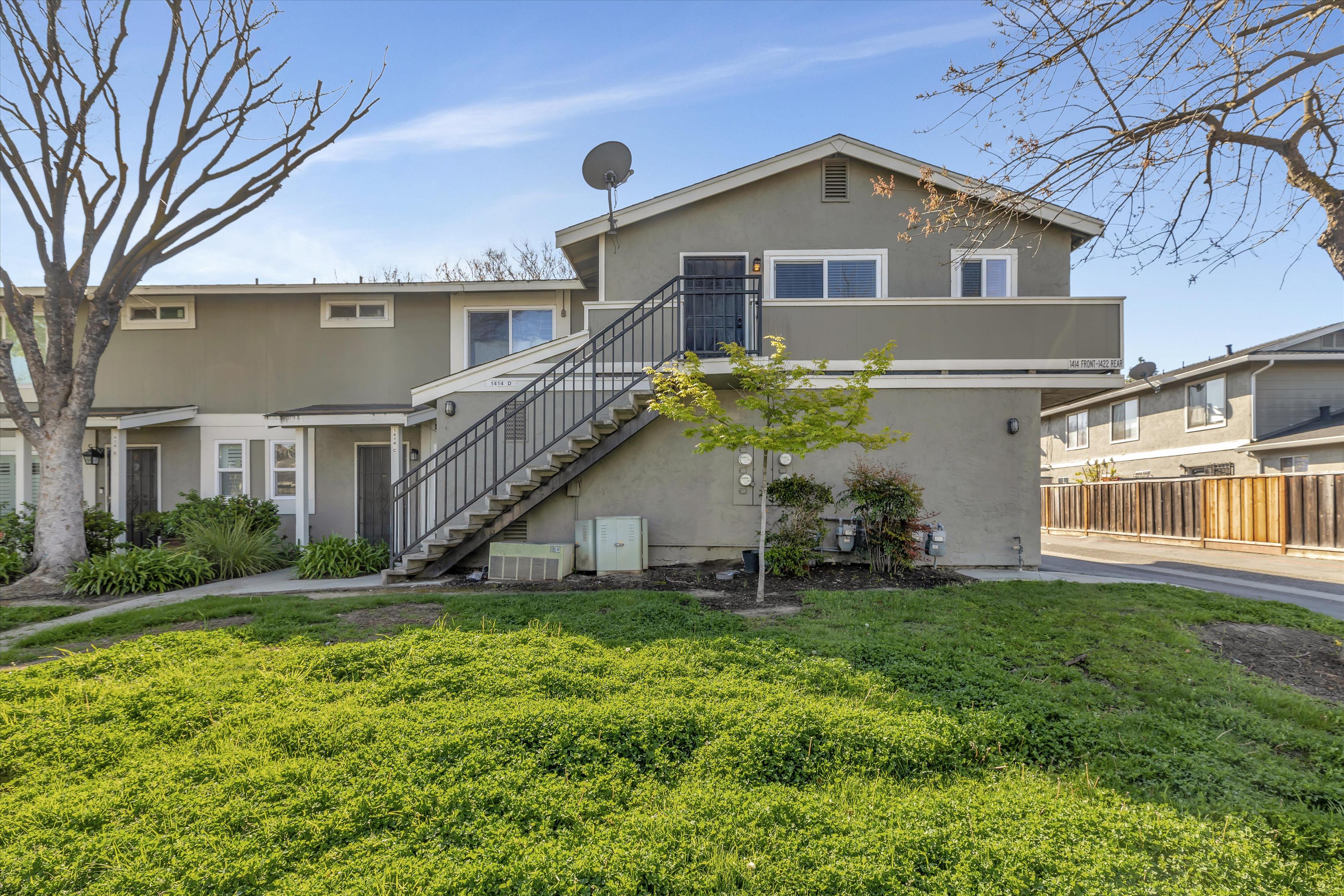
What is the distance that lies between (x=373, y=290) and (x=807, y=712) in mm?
12498

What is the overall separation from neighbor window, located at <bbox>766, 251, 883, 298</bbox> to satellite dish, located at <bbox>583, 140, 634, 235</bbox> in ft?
9.02

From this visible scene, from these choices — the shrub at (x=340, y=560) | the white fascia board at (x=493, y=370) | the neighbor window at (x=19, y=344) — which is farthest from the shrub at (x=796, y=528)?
the neighbor window at (x=19, y=344)

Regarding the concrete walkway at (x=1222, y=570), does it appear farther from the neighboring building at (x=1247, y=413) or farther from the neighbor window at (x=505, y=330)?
the neighbor window at (x=505, y=330)

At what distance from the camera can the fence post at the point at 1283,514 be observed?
14500 millimetres

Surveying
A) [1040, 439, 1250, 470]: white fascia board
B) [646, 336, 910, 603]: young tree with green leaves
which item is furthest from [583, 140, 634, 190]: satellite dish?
[1040, 439, 1250, 470]: white fascia board

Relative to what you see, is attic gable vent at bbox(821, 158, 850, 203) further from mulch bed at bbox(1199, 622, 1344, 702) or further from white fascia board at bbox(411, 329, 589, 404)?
mulch bed at bbox(1199, 622, 1344, 702)

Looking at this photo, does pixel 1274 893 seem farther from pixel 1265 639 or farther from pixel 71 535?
pixel 71 535

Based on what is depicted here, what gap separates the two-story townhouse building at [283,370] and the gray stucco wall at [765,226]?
2.21 m

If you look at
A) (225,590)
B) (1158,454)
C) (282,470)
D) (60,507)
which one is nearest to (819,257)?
(225,590)

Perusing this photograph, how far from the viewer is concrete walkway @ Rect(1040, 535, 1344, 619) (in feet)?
29.5

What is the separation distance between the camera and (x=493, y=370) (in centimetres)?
1045

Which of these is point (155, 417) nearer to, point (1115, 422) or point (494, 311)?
point (494, 311)

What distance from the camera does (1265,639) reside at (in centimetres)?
603

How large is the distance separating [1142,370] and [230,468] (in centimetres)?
1774
